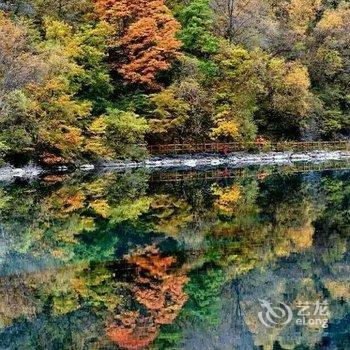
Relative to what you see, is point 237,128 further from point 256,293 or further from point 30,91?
point 256,293

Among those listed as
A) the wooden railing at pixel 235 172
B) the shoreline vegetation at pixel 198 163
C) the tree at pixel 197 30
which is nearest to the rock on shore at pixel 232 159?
the shoreline vegetation at pixel 198 163

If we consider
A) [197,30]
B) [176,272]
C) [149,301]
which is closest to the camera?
[149,301]

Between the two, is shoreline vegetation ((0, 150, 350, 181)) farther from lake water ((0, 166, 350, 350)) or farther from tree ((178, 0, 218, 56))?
lake water ((0, 166, 350, 350))

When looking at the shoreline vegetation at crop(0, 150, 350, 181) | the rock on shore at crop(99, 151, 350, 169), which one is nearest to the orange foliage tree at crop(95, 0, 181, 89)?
the rock on shore at crop(99, 151, 350, 169)

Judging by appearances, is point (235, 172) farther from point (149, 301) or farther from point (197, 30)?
point (149, 301)
